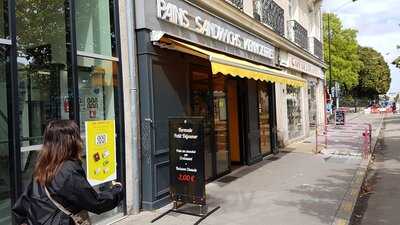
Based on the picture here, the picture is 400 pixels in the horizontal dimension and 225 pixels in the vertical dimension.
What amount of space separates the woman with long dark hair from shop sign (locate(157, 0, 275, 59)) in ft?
16.9

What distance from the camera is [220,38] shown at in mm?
10938

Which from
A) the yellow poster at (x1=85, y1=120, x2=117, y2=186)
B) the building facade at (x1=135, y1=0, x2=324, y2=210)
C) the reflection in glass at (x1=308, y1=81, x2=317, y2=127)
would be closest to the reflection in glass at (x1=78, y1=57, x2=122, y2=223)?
the yellow poster at (x1=85, y1=120, x2=117, y2=186)

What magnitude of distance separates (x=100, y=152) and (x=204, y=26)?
13.2 feet

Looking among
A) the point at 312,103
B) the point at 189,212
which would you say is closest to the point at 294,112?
the point at 312,103

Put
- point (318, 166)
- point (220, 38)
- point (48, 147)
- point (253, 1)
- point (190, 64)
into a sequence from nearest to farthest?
point (48, 147), point (190, 64), point (220, 38), point (318, 166), point (253, 1)

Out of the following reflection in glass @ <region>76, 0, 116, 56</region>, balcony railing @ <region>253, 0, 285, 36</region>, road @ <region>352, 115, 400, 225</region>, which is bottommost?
road @ <region>352, 115, 400, 225</region>

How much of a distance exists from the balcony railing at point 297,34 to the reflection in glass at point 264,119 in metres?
4.79

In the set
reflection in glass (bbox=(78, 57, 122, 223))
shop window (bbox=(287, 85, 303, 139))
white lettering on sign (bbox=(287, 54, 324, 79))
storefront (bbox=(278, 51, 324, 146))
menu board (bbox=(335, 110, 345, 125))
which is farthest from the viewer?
menu board (bbox=(335, 110, 345, 125))

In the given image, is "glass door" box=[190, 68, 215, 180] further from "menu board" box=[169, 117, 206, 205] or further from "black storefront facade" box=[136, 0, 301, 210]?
"menu board" box=[169, 117, 206, 205]

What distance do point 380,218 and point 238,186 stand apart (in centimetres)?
303

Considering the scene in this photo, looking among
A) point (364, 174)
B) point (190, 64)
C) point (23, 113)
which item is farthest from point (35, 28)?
point (364, 174)

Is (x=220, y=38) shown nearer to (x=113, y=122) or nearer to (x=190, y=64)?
(x=190, y=64)

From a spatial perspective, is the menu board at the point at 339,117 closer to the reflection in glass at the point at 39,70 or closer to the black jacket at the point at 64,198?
the reflection in glass at the point at 39,70

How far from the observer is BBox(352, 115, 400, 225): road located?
7828mm
